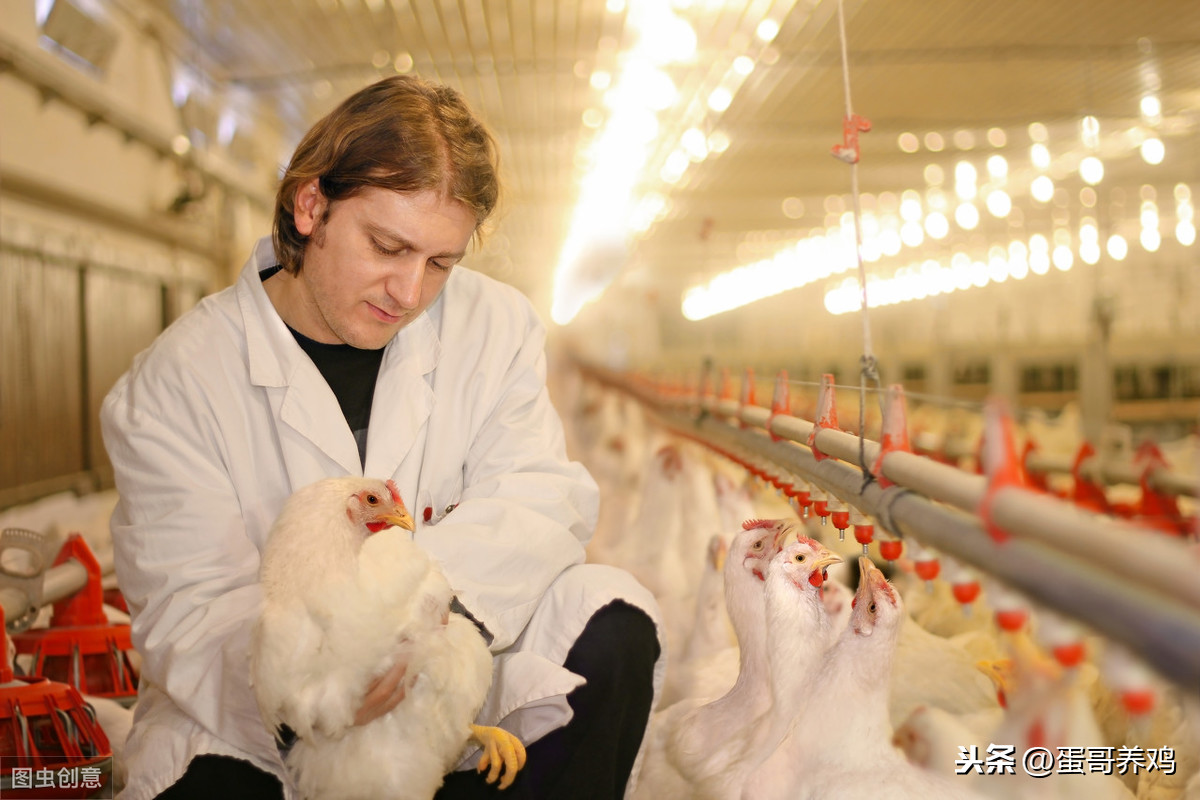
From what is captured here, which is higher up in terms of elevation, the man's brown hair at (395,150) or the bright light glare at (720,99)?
the bright light glare at (720,99)

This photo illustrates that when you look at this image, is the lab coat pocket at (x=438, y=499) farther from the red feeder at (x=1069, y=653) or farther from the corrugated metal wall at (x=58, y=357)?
the corrugated metal wall at (x=58, y=357)

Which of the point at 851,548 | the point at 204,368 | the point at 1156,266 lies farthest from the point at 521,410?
the point at 1156,266

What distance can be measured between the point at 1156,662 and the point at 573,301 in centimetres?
1132

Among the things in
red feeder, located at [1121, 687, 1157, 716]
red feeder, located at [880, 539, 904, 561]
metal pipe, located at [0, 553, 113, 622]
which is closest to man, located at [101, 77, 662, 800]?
red feeder, located at [880, 539, 904, 561]

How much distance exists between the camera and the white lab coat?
154 centimetres

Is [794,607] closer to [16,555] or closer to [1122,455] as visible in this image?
[1122,455]

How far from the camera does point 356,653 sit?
1326 millimetres

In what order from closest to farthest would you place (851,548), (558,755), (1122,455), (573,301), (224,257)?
1. (1122,455)
2. (558,755)
3. (851,548)
4. (224,257)
5. (573,301)

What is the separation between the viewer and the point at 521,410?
1999 millimetres

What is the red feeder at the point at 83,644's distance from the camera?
2.45 m

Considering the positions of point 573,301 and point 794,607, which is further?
point 573,301

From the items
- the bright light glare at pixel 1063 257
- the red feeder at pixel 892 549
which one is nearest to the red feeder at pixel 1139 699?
the red feeder at pixel 892 549

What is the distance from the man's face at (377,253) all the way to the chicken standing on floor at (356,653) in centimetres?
38

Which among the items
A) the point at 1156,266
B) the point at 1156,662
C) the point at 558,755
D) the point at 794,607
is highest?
the point at 1156,266
